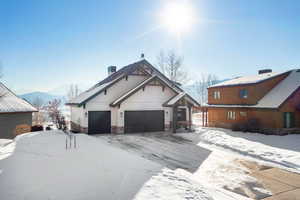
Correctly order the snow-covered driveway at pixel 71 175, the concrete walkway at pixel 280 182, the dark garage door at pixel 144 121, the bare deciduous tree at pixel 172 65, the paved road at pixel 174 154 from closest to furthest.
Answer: the snow-covered driveway at pixel 71 175, the concrete walkway at pixel 280 182, the paved road at pixel 174 154, the dark garage door at pixel 144 121, the bare deciduous tree at pixel 172 65

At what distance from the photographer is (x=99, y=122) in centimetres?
1523

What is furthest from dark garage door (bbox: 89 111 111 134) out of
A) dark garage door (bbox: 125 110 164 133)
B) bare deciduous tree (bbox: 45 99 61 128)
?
bare deciduous tree (bbox: 45 99 61 128)

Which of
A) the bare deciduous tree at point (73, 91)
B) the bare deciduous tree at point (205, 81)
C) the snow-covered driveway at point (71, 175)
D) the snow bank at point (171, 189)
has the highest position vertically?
the bare deciduous tree at point (205, 81)

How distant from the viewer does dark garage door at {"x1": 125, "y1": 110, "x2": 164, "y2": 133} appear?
15734 millimetres

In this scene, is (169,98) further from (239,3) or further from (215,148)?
(239,3)

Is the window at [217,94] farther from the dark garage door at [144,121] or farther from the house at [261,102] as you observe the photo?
the dark garage door at [144,121]

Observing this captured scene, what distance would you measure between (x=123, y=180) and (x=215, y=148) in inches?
286

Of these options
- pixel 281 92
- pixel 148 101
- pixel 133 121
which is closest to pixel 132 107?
pixel 133 121

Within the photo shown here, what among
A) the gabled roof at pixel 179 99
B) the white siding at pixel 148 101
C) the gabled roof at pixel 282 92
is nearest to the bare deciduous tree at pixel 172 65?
the white siding at pixel 148 101

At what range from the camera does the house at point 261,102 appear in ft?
50.1

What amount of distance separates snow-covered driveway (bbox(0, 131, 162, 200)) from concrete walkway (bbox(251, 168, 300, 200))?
143 inches

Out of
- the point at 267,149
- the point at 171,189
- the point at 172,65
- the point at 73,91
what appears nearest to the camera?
the point at 171,189

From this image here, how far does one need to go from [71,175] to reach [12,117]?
1395 cm

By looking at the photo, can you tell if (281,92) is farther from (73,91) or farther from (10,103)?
(73,91)
